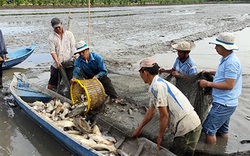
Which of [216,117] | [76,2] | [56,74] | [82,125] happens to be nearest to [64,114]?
[82,125]

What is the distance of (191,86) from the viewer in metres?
5.00

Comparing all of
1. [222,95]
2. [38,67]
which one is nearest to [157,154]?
[222,95]

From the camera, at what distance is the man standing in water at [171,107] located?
12.0 ft

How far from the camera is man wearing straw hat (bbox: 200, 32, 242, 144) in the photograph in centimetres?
422

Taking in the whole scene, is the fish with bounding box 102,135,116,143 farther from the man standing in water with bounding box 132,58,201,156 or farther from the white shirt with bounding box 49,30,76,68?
the white shirt with bounding box 49,30,76,68

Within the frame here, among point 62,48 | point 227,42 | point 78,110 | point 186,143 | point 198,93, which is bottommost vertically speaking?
point 78,110

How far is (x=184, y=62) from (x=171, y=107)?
1.73 meters

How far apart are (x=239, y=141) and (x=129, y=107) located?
2368 millimetres

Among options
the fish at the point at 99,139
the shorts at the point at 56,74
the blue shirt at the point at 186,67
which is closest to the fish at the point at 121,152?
the fish at the point at 99,139

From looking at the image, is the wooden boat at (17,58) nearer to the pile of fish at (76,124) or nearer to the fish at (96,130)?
the pile of fish at (76,124)

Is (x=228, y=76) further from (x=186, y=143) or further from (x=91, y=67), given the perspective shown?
(x=91, y=67)

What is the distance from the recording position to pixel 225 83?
13.9ft

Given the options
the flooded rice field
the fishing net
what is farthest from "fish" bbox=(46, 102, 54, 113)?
the fishing net

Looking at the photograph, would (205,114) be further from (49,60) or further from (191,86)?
(49,60)
